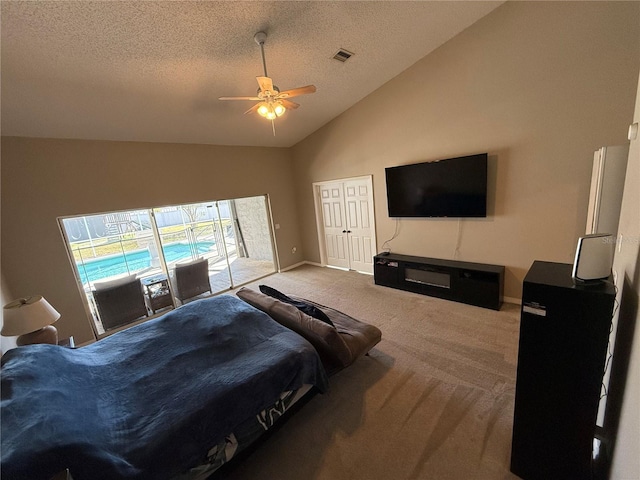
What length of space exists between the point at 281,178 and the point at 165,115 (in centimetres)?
279

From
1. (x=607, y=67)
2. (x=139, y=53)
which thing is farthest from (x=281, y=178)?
(x=607, y=67)

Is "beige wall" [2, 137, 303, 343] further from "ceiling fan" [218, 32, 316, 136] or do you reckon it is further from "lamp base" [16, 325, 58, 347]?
"ceiling fan" [218, 32, 316, 136]

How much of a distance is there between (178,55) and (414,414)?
13.2ft

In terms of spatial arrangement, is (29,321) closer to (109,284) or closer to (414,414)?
(109,284)

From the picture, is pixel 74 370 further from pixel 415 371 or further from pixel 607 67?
pixel 607 67

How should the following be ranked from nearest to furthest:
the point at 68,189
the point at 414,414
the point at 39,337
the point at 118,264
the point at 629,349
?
the point at 629,349
the point at 414,414
the point at 39,337
the point at 68,189
the point at 118,264

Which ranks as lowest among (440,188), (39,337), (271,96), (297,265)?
(297,265)

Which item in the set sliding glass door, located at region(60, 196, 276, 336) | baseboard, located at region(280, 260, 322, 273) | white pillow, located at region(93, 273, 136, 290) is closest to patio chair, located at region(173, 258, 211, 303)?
sliding glass door, located at region(60, 196, 276, 336)

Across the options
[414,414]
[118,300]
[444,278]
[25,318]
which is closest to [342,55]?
[444,278]

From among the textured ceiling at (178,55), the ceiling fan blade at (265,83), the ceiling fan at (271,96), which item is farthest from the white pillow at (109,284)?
the ceiling fan blade at (265,83)

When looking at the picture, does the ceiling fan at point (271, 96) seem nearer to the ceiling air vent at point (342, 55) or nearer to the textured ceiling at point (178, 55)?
the textured ceiling at point (178, 55)

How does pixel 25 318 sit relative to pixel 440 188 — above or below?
below

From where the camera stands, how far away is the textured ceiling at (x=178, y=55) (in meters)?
2.12

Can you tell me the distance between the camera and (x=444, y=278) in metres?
4.06
